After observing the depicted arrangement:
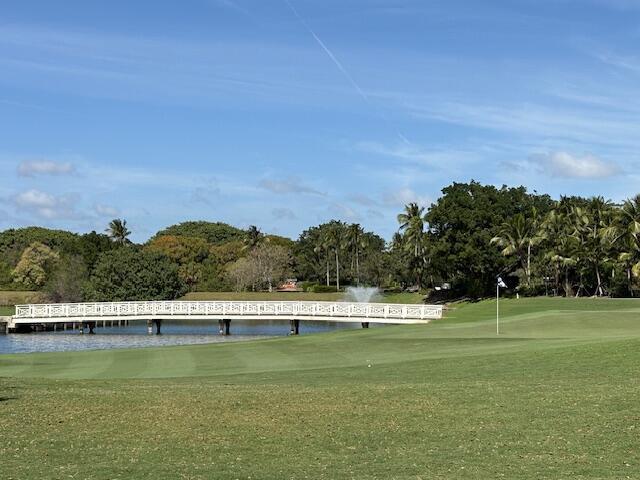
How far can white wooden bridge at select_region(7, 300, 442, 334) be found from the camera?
60.2 m

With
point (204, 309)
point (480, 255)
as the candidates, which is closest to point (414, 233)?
point (480, 255)

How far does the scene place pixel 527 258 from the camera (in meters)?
82.2

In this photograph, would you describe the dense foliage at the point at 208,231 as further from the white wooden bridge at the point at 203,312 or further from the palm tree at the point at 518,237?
the white wooden bridge at the point at 203,312

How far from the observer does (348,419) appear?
45.5ft

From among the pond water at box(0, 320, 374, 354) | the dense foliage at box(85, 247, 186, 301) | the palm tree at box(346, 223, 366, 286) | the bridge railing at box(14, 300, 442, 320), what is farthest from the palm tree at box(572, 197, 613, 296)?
the palm tree at box(346, 223, 366, 286)

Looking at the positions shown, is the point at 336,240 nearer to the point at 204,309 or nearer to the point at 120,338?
the point at 204,309

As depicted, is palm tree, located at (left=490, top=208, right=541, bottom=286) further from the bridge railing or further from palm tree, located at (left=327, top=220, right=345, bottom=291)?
palm tree, located at (left=327, top=220, right=345, bottom=291)

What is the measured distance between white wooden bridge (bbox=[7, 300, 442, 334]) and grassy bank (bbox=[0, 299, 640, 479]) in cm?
3412

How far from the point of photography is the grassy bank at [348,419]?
1049 centimetres

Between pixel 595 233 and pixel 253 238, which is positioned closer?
pixel 595 233

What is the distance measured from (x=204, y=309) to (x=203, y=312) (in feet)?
0.97

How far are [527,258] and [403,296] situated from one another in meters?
24.0

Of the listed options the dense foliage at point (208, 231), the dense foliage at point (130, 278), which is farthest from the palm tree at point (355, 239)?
the dense foliage at point (130, 278)

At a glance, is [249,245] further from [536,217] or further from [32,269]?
[536,217]
